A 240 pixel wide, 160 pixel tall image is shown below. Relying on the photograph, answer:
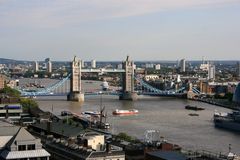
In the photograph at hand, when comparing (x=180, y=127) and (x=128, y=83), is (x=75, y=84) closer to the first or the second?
(x=128, y=83)

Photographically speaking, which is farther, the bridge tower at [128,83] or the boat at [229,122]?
the bridge tower at [128,83]

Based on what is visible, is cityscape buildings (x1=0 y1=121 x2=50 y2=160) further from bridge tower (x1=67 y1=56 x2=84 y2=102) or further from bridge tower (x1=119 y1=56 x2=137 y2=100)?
bridge tower (x1=119 y1=56 x2=137 y2=100)

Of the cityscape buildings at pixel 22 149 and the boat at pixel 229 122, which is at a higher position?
the cityscape buildings at pixel 22 149

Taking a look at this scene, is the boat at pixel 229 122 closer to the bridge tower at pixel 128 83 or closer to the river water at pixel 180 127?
the river water at pixel 180 127

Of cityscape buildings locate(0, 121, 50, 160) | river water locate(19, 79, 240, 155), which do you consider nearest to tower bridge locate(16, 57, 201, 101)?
river water locate(19, 79, 240, 155)

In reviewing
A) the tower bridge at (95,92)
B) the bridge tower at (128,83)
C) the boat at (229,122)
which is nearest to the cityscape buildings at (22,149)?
the boat at (229,122)

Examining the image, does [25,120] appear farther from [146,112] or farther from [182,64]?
[182,64]

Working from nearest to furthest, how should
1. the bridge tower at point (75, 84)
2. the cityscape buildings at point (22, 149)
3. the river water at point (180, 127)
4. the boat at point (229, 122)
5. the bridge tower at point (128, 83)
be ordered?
the cityscape buildings at point (22, 149) < the river water at point (180, 127) < the boat at point (229, 122) < the bridge tower at point (75, 84) < the bridge tower at point (128, 83)
